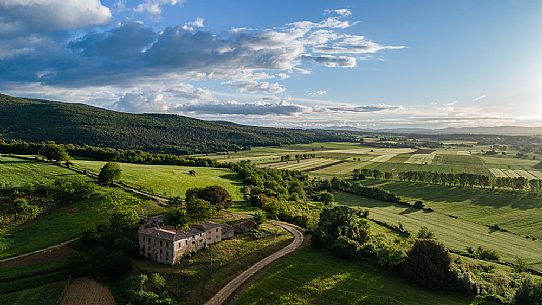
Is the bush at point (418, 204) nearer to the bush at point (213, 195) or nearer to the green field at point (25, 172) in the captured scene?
the bush at point (213, 195)

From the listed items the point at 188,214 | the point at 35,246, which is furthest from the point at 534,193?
the point at 35,246

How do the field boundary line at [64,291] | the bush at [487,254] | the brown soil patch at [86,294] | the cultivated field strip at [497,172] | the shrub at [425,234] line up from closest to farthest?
the field boundary line at [64,291] < the brown soil patch at [86,294] < the bush at [487,254] < the shrub at [425,234] < the cultivated field strip at [497,172]

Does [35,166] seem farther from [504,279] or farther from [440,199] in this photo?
[440,199]

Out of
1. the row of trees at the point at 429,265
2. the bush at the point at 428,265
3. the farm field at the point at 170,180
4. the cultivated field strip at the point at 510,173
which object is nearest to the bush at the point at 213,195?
the farm field at the point at 170,180

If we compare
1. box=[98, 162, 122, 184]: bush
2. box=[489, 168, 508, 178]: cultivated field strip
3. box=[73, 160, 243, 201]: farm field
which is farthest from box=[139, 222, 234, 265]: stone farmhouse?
box=[489, 168, 508, 178]: cultivated field strip

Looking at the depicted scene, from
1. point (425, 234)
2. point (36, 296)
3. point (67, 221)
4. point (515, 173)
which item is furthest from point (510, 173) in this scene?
point (36, 296)

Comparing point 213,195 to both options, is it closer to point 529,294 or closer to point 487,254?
point 529,294
